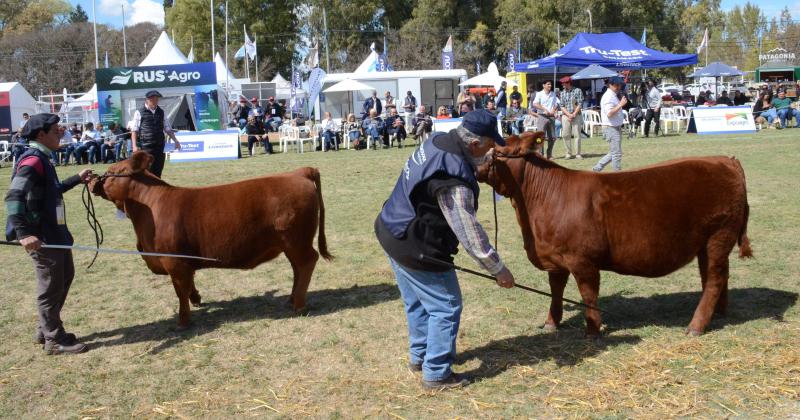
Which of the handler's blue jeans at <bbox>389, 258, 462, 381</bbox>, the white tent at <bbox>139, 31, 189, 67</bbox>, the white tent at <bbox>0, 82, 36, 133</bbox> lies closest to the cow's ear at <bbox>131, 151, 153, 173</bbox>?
the handler's blue jeans at <bbox>389, 258, 462, 381</bbox>

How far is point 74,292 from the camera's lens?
7.63 meters

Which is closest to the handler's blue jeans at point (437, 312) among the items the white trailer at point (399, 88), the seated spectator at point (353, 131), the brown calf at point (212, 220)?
the brown calf at point (212, 220)

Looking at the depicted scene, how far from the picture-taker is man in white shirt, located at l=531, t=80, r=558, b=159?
55.3ft

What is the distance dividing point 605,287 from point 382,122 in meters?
18.6

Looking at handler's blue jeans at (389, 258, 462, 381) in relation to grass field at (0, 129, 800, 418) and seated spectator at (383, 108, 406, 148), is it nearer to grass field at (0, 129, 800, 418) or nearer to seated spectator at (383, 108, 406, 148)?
grass field at (0, 129, 800, 418)

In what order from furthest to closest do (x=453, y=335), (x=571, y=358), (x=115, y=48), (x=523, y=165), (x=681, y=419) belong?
1. (x=115, y=48)
2. (x=523, y=165)
3. (x=571, y=358)
4. (x=453, y=335)
5. (x=681, y=419)

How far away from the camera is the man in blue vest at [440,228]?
4.26 meters

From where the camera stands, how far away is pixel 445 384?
4.69 m

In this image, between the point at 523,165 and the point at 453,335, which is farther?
the point at 523,165

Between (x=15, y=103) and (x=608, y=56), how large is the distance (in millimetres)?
28964

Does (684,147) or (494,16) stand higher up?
(494,16)

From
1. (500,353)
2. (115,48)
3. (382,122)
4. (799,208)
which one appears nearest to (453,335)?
(500,353)

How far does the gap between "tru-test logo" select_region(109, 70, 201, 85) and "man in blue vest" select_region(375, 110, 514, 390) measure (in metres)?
27.8

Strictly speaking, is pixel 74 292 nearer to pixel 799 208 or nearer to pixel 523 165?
pixel 523 165
